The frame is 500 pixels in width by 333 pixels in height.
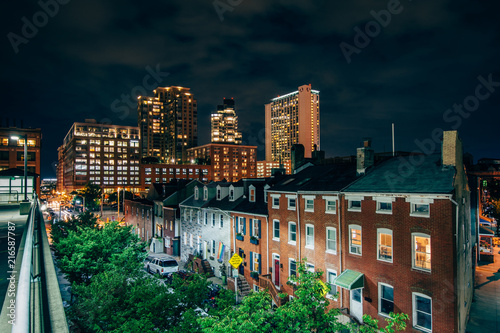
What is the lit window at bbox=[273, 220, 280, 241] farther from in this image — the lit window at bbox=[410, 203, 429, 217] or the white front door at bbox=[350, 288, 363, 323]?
the lit window at bbox=[410, 203, 429, 217]

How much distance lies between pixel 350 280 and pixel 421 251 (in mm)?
5191

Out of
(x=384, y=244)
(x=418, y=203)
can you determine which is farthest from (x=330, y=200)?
(x=418, y=203)

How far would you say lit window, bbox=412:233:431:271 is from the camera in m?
19.0

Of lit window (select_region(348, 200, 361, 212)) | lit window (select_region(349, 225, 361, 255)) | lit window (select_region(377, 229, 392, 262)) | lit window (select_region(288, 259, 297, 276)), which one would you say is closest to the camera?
lit window (select_region(377, 229, 392, 262))

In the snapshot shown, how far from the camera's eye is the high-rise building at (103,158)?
180 metres

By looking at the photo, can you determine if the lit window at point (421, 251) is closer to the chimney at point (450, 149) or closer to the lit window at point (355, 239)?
the lit window at point (355, 239)

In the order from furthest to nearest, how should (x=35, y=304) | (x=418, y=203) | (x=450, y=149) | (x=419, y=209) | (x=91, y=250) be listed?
1. (x=91, y=250)
2. (x=450, y=149)
3. (x=419, y=209)
4. (x=418, y=203)
5. (x=35, y=304)

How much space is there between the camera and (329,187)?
2523 centimetres

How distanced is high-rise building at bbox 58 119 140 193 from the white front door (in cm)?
17348

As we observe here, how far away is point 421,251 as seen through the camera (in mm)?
19375

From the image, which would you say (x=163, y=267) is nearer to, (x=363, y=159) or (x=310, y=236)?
(x=310, y=236)

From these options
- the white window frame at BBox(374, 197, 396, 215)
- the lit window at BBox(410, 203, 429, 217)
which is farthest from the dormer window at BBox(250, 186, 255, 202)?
the lit window at BBox(410, 203, 429, 217)

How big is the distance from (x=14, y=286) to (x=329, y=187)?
2264cm

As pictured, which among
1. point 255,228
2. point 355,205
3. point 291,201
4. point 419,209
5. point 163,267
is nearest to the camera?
point 419,209
